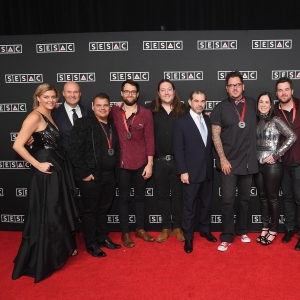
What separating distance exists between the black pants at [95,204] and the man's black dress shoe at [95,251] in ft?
0.14

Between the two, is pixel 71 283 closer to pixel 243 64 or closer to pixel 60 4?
pixel 243 64

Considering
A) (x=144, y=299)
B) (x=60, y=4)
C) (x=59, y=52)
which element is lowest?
(x=144, y=299)

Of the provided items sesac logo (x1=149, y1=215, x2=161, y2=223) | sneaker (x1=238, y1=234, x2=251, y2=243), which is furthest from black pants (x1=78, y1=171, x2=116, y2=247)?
sneaker (x1=238, y1=234, x2=251, y2=243)

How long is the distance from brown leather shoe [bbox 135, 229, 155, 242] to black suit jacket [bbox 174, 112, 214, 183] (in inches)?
35.3

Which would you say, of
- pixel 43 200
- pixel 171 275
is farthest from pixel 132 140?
pixel 171 275

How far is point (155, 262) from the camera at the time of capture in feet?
10.1

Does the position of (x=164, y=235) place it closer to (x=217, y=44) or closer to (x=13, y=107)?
(x=217, y=44)

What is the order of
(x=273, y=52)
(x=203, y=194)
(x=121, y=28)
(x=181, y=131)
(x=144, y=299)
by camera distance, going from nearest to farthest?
(x=144, y=299), (x=181, y=131), (x=203, y=194), (x=273, y=52), (x=121, y=28)

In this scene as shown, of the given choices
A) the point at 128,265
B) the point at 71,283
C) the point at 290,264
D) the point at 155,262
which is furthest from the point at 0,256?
the point at 290,264

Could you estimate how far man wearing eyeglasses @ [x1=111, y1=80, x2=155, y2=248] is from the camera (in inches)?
128

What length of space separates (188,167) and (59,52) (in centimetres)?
215

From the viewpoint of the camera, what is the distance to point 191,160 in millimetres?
3221

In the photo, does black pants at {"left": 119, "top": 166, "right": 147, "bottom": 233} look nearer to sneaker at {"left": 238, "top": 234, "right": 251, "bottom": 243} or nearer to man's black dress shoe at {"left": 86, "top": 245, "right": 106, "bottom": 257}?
man's black dress shoe at {"left": 86, "top": 245, "right": 106, "bottom": 257}

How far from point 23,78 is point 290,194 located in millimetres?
3504
